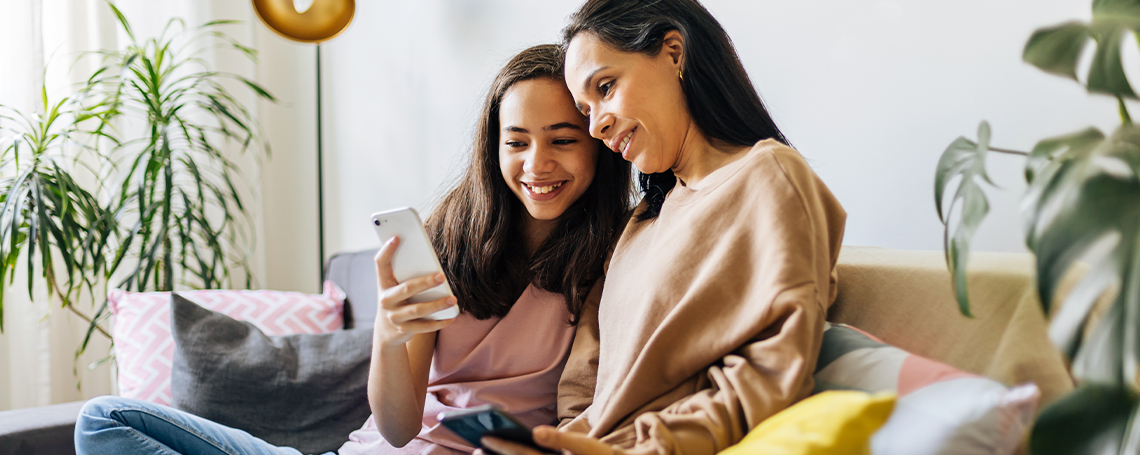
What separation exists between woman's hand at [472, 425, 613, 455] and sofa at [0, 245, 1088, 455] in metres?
0.38

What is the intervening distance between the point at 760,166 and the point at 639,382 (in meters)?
0.30

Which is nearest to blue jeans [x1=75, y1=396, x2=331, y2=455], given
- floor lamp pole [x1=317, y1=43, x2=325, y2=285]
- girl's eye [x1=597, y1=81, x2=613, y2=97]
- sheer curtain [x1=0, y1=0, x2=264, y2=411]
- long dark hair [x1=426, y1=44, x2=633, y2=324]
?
long dark hair [x1=426, y1=44, x2=633, y2=324]

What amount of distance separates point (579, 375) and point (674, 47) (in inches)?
21.1

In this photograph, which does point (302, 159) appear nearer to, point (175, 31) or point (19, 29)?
point (175, 31)

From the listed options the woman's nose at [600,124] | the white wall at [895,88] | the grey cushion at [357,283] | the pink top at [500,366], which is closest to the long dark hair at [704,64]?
the woman's nose at [600,124]

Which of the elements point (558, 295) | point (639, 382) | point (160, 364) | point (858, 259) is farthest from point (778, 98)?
point (160, 364)

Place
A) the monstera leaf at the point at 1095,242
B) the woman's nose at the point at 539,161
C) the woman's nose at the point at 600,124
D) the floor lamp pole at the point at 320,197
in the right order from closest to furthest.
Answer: the monstera leaf at the point at 1095,242 → the woman's nose at the point at 600,124 → the woman's nose at the point at 539,161 → the floor lamp pole at the point at 320,197

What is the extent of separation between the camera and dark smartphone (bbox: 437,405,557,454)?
70 cm

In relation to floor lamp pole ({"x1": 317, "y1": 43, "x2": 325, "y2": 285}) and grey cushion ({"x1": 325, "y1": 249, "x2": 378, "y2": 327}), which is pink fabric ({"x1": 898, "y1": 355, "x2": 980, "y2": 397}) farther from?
floor lamp pole ({"x1": 317, "y1": 43, "x2": 325, "y2": 285})

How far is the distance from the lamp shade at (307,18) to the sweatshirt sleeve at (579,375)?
1.38m

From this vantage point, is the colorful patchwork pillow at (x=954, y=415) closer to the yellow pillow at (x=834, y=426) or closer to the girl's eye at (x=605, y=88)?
the yellow pillow at (x=834, y=426)

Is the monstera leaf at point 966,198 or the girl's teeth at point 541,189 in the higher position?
the monstera leaf at point 966,198

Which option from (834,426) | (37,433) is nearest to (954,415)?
(834,426)

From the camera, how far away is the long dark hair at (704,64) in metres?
1.00
